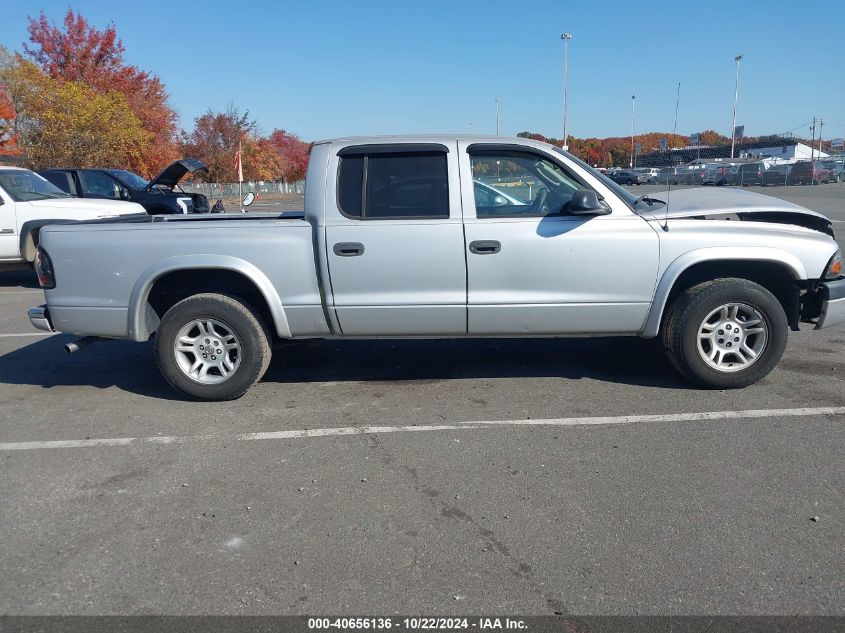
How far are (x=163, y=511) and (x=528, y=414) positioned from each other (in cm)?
249

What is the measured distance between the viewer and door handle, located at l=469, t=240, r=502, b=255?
5.04m

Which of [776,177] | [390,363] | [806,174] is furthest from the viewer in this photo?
[776,177]

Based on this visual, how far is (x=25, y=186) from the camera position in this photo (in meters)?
11.0

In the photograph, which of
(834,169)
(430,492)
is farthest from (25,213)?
(834,169)

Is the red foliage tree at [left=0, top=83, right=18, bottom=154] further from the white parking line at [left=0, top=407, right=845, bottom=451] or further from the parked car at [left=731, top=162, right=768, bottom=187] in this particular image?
the parked car at [left=731, top=162, right=768, bottom=187]

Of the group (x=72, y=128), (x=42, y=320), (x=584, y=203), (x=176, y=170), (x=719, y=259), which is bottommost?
(x=42, y=320)

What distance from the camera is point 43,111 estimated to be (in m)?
25.1

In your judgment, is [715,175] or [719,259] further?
[715,175]

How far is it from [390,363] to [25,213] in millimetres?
7258

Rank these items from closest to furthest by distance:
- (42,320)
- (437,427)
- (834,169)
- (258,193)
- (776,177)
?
(437,427) < (42,320) < (258,193) < (776,177) < (834,169)

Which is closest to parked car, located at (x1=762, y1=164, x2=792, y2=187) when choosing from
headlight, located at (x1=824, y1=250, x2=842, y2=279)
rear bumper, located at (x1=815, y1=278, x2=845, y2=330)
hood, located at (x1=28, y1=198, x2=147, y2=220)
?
hood, located at (x1=28, y1=198, x2=147, y2=220)

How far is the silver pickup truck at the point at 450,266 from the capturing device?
16.7 ft

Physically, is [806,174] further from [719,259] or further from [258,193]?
[719,259]

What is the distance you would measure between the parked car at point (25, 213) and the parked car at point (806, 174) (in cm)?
5013
